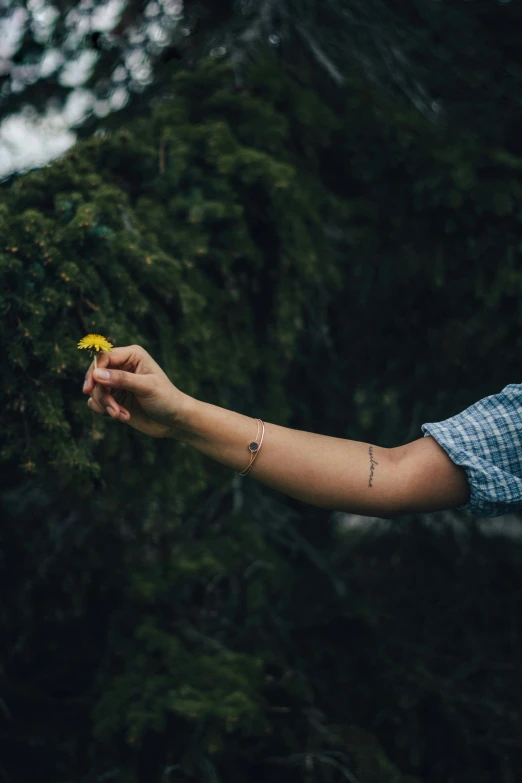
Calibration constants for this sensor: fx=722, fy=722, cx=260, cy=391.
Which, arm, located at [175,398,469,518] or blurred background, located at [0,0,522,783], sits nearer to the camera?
arm, located at [175,398,469,518]

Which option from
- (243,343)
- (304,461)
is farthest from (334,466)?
(243,343)

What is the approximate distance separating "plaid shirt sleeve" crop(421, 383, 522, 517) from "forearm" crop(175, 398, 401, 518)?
0.44 feet

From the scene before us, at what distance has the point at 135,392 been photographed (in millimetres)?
1396

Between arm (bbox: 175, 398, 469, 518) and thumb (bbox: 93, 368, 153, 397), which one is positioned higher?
thumb (bbox: 93, 368, 153, 397)

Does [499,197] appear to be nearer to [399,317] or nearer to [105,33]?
[399,317]

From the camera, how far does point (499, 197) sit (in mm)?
2615

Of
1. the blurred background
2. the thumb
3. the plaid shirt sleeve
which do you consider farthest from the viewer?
the blurred background

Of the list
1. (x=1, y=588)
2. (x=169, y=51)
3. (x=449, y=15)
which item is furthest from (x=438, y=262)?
(x=1, y=588)

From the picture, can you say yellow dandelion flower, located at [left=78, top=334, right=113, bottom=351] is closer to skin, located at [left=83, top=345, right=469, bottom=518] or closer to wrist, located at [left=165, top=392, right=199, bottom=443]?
skin, located at [left=83, top=345, right=469, bottom=518]

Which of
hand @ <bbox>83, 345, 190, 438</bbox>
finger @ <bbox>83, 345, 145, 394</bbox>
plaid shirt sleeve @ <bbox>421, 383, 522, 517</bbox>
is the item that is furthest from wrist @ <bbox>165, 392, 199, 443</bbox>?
plaid shirt sleeve @ <bbox>421, 383, 522, 517</bbox>

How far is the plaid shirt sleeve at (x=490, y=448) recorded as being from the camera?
147 cm

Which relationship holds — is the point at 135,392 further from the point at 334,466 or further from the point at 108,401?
the point at 334,466

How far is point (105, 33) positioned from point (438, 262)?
1687 mm

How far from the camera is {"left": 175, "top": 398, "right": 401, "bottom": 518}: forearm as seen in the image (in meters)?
1.42
